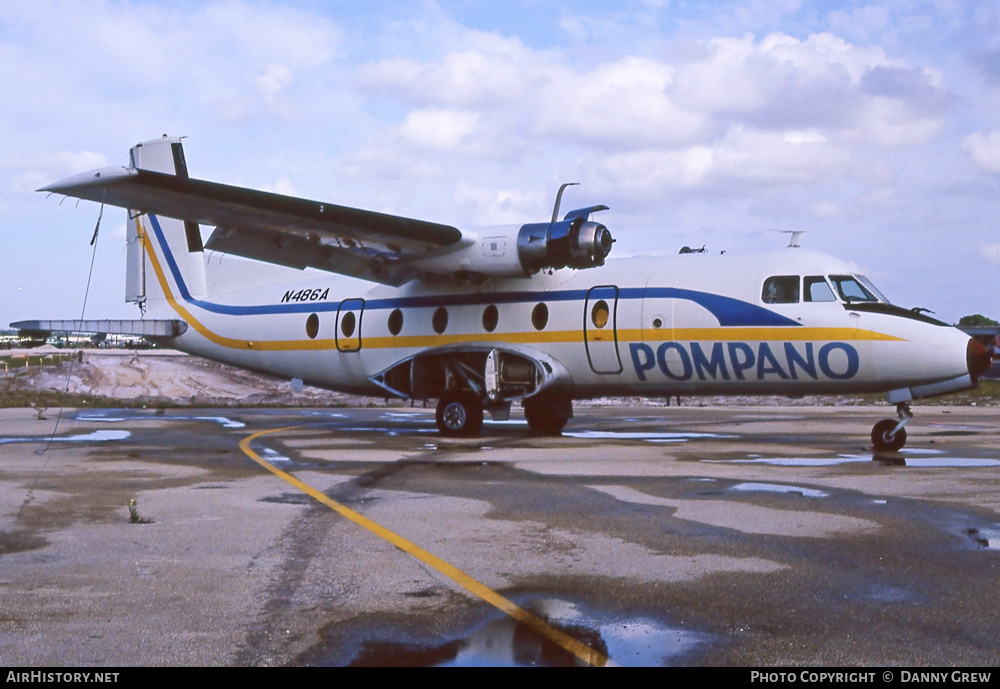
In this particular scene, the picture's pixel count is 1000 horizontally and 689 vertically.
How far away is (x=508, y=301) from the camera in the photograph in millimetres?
18547

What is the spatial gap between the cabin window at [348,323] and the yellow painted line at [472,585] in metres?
10.1

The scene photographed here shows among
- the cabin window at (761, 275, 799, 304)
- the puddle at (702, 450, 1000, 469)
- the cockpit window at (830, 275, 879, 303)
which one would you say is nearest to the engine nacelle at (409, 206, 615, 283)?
the cabin window at (761, 275, 799, 304)

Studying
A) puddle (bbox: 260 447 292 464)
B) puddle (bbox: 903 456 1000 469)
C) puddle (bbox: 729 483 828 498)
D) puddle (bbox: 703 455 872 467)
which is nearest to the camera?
puddle (bbox: 729 483 828 498)

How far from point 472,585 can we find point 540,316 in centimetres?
1254

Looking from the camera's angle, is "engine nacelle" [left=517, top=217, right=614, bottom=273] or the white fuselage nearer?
the white fuselage

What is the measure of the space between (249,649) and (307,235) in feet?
46.4

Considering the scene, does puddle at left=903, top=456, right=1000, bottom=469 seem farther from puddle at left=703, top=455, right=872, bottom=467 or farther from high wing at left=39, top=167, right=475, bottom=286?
high wing at left=39, top=167, right=475, bottom=286

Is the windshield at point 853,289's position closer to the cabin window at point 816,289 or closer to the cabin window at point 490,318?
the cabin window at point 816,289

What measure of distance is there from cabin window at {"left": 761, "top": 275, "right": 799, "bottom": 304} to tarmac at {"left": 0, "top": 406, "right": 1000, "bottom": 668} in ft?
10.1

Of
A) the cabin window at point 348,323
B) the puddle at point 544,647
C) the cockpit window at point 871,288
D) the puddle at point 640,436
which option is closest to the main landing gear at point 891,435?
the cockpit window at point 871,288

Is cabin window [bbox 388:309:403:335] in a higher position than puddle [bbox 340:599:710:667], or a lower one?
higher

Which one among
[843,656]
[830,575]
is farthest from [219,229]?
[843,656]

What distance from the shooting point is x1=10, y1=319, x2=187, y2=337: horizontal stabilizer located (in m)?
22.6

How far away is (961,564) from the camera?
244 inches
